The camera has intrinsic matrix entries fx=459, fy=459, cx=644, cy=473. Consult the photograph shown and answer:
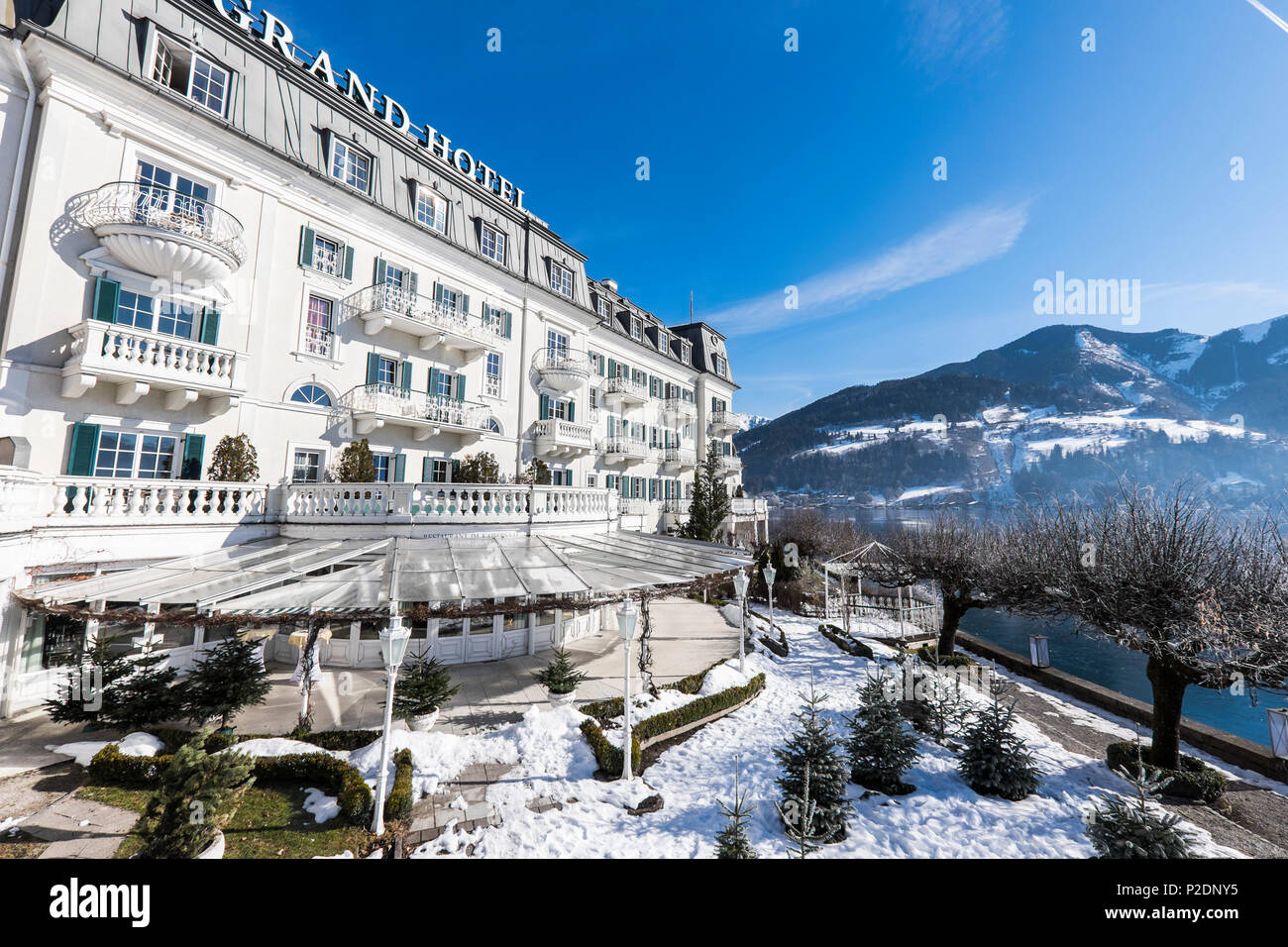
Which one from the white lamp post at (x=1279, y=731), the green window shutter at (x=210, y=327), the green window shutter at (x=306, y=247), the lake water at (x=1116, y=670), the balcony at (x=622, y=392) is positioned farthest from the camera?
the balcony at (x=622, y=392)

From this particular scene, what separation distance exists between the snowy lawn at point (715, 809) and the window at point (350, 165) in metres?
21.9

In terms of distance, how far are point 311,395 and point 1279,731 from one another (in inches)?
1183

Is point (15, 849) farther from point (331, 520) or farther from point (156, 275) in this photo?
point (156, 275)

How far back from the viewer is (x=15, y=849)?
6.09m

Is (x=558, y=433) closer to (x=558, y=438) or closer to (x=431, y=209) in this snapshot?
(x=558, y=438)

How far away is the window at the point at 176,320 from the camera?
14164mm

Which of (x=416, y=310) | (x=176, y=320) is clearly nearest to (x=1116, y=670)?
(x=416, y=310)

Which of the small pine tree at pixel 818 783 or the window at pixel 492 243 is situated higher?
the window at pixel 492 243

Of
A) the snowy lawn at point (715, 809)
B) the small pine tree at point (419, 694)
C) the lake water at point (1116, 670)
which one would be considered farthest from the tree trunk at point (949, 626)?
the small pine tree at point (419, 694)

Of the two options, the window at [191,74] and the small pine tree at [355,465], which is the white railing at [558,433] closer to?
the small pine tree at [355,465]

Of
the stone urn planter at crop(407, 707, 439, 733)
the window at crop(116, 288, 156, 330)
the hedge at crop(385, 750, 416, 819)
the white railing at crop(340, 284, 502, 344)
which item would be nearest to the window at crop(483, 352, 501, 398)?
the white railing at crop(340, 284, 502, 344)

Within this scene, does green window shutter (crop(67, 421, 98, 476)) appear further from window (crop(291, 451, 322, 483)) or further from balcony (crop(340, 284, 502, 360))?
balcony (crop(340, 284, 502, 360))
